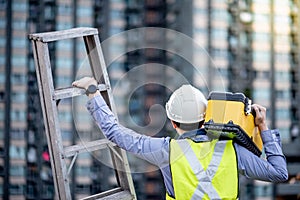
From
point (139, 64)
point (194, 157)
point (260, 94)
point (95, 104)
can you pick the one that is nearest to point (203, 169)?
point (194, 157)

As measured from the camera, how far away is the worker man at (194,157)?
1.40 metres

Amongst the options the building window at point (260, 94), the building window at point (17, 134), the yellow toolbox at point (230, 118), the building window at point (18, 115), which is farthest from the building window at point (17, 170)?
the yellow toolbox at point (230, 118)

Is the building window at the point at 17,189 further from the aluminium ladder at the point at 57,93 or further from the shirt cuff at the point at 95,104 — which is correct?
the shirt cuff at the point at 95,104

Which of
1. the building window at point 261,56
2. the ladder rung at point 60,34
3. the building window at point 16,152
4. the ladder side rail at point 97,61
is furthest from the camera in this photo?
the building window at point 261,56

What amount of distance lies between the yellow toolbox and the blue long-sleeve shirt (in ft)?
0.13

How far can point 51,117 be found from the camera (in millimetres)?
1637

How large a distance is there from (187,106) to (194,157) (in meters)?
0.12

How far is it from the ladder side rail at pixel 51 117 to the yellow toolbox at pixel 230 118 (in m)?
0.44

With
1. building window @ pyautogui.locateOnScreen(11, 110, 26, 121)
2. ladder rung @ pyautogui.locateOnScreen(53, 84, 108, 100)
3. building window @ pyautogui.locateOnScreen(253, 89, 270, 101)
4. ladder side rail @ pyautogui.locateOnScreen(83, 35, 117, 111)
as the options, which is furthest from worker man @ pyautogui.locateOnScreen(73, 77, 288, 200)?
building window @ pyautogui.locateOnScreen(253, 89, 270, 101)

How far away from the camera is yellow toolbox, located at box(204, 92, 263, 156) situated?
1370 millimetres

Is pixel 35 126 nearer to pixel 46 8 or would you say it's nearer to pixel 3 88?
pixel 3 88

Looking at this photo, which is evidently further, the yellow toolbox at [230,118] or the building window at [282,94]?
the building window at [282,94]

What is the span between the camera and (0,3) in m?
3.50

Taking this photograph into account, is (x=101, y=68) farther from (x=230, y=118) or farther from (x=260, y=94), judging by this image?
(x=260, y=94)
